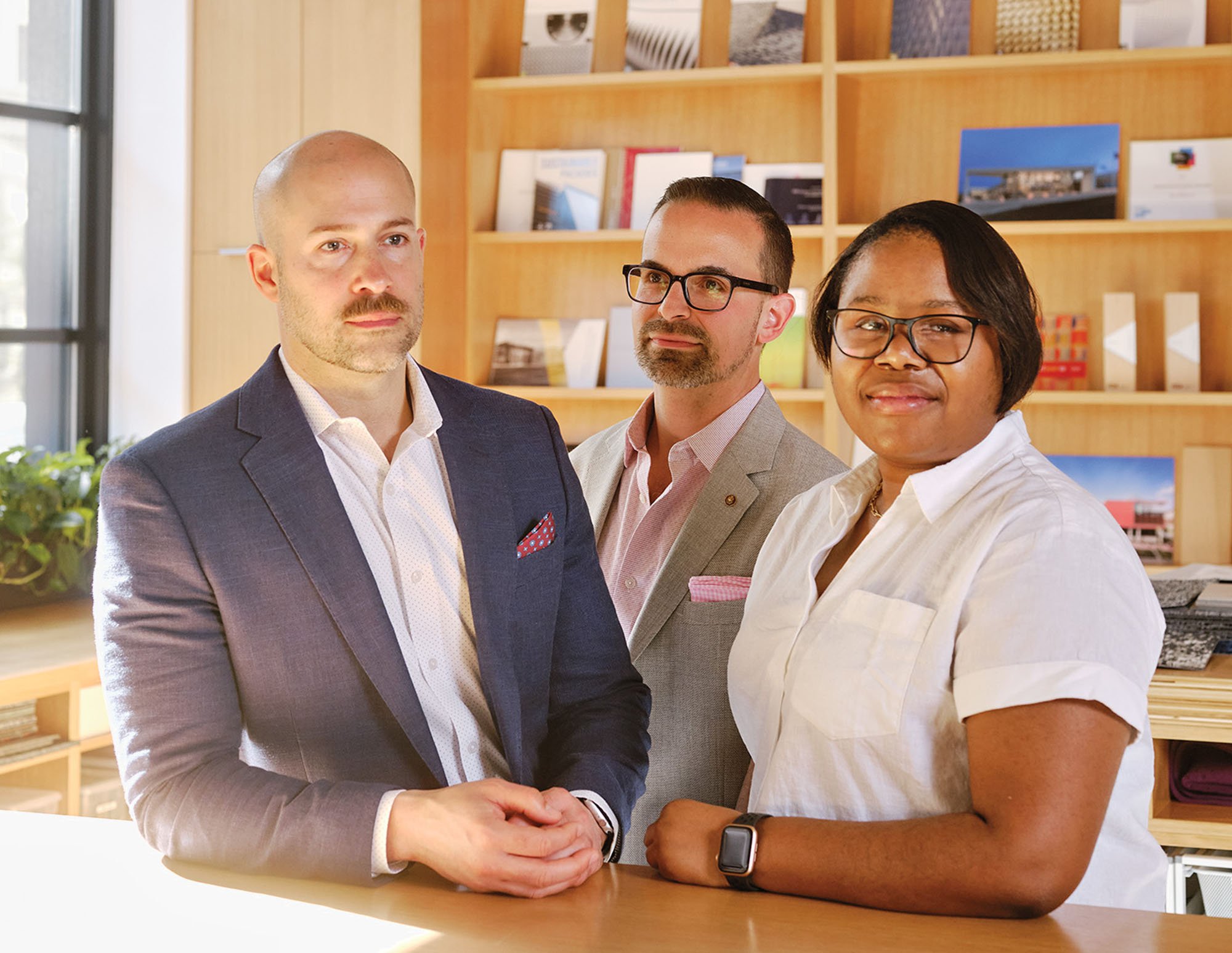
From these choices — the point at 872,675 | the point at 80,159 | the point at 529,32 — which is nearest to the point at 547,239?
the point at 529,32

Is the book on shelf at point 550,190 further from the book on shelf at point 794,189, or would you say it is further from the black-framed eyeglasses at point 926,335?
the black-framed eyeglasses at point 926,335

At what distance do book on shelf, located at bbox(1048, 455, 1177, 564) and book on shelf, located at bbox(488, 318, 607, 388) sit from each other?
1593 mm

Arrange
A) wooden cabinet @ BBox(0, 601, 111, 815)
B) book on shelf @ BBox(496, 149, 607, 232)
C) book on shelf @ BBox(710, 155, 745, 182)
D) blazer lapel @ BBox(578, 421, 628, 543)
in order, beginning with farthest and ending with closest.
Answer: book on shelf @ BBox(496, 149, 607, 232) → book on shelf @ BBox(710, 155, 745, 182) → wooden cabinet @ BBox(0, 601, 111, 815) → blazer lapel @ BBox(578, 421, 628, 543)

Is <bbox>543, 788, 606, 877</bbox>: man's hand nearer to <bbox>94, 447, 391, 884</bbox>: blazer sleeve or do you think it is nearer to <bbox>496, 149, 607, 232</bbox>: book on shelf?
<bbox>94, 447, 391, 884</bbox>: blazer sleeve

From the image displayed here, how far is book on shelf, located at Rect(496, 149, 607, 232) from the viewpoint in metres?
4.58

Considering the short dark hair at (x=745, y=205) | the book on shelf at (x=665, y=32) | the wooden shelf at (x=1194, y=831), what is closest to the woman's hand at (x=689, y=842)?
the short dark hair at (x=745, y=205)

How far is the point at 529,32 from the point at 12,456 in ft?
7.60

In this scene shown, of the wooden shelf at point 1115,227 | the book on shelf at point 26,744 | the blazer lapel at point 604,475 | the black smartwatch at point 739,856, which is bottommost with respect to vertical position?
the book on shelf at point 26,744

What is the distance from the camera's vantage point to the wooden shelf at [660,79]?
13.8ft

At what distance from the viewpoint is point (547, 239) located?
4.46 meters

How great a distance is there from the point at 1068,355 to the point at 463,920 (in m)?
3.42

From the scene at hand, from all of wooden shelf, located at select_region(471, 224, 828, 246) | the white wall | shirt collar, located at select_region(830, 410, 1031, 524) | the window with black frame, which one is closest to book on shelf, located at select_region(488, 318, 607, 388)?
wooden shelf, located at select_region(471, 224, 828, 246)

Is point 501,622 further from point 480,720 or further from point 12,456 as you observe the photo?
point 12,456

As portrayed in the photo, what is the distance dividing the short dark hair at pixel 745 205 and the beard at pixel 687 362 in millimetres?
183
